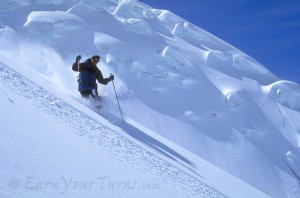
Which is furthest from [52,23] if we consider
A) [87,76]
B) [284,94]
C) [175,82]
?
[284,94]

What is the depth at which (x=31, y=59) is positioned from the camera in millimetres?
16203

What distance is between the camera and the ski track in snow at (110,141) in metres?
5.03

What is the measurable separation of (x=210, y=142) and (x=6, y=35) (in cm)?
1032

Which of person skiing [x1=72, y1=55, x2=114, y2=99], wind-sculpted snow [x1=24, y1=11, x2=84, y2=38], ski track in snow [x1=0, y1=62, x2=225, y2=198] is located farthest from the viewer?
wind-sculpted snow [x1=24, y1=11, x2=84, y2=38]

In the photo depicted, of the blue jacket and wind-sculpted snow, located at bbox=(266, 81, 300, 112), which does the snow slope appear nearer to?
wind-sculpted snow, located at bbox=(266, 81, 300, 112)

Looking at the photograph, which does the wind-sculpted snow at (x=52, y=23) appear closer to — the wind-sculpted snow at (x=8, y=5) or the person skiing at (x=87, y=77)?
the wind-sculpted snow at (x=8, y=5)

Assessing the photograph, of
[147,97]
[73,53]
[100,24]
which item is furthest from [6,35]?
[147,97]

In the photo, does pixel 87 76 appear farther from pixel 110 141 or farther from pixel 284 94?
pixel 284 94

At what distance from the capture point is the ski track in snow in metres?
5.03

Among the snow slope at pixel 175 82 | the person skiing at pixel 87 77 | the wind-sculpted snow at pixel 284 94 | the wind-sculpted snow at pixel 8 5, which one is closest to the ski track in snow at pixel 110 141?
the person skiing at pixel 87 77

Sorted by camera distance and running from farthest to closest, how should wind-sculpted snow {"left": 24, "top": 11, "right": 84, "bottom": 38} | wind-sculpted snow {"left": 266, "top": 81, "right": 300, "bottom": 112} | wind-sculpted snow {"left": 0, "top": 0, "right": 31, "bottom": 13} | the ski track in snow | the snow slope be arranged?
wind-sculpted snow {"left": 266, "top": 81, "right": 300, "bottom": 112} → wind-sculpted snow {"left": 0, "top": 0, "right": 31, "bottom": 13} → wind-sculpted snow {"left": 24, "top": 11, "right": 84, "bottom": 38} → the snow slope → the ski track in snow

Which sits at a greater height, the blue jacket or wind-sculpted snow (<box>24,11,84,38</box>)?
the blue jacket

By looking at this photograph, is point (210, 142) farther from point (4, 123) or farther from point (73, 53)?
point (4, 123)

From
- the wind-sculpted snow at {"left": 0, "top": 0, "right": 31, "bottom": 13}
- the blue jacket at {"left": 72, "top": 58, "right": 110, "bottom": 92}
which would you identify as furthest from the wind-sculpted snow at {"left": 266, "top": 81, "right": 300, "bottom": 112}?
the wind-sculpted snow at {"left": 0, "top": 0, "right": 31, "bottom": 13}
